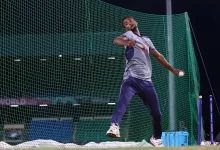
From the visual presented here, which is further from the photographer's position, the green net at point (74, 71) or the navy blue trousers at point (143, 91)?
the green net at point (74, 71)

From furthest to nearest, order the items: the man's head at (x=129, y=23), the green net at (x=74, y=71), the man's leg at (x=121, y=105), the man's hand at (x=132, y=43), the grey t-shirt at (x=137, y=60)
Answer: the green net at (x=74, y=71) < the man's head at (x=129, y=23) < the grey t-shirt at (x=137, y=60) < the man's hand at (x=132, y=43) < the man's leg at (x=121, y=105)

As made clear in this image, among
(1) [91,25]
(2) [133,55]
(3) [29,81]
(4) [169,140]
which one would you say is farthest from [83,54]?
(2) [133,55]

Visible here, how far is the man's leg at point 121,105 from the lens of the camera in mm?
5004

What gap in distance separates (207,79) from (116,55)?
3.65 meters

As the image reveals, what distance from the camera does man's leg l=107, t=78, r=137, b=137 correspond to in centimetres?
500

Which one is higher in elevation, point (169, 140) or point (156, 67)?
point (156, 67)

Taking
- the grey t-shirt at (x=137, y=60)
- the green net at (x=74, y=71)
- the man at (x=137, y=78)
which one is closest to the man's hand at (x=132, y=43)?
the man at (x=137, y=78)

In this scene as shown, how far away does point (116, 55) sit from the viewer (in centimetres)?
1305

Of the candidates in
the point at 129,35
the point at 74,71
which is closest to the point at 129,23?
the point at 129,35

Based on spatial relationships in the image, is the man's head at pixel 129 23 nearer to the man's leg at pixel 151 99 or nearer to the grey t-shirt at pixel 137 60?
the grey t-shirt at pixel 137 60

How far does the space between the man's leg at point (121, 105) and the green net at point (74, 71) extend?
221 inches

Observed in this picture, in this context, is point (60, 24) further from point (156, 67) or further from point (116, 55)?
point (156, 67)

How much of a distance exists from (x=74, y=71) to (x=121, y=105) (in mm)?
8803

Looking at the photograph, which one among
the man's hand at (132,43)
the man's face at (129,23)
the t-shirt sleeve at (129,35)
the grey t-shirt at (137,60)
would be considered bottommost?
the grey t-shirt at (137,60)
